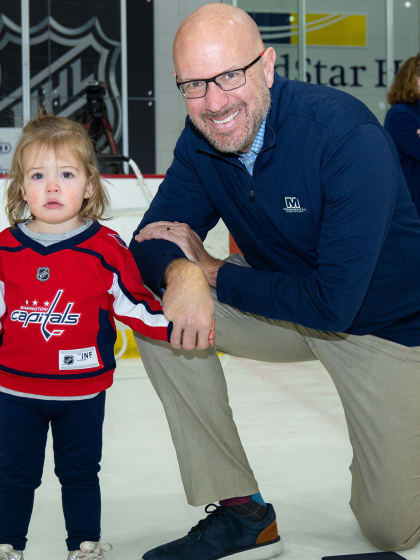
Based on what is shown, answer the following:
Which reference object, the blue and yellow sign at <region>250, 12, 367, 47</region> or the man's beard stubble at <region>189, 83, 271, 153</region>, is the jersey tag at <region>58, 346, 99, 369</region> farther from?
the blue and yellow sign at <region>250, 12, 367, 47</region>

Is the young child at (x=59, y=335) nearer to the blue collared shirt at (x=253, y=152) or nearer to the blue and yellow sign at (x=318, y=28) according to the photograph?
the blue collared shirt at (x=253, y=152)

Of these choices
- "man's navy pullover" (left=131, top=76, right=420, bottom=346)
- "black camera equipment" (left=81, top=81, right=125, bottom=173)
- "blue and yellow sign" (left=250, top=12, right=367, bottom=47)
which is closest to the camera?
"man's navy pullover" (left=131, top=76, right=420, bottom=346)

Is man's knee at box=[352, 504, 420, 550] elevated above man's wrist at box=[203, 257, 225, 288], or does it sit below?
below

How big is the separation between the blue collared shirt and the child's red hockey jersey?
1.07ft

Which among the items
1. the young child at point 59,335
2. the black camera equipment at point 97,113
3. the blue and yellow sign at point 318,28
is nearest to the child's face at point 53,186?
the young child at point 59,335

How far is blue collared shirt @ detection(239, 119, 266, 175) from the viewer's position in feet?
5.49

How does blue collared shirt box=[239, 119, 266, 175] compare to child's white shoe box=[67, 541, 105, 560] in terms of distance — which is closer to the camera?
child's white shoe box=[67, 541, 105, 560]

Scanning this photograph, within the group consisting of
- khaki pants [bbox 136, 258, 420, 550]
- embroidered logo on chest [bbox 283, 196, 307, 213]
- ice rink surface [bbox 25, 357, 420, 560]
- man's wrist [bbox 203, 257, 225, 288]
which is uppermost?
embroidered logo on chest [bbox 283, 196, 307, 213]

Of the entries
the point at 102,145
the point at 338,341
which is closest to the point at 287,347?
the point at 338,341

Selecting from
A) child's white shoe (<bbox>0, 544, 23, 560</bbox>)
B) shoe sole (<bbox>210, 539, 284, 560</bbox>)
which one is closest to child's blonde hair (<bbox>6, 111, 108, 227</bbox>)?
child's white shoe (<bbox>0, 544, 23, 560</bbox>)

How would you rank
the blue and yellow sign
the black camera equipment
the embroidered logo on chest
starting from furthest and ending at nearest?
the blue and yellow sign, the black camera equipment, the embroidered logo on chest

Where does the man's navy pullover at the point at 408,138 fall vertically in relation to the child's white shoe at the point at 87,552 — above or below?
above

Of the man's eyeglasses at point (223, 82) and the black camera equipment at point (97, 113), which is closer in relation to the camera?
the man's eyeglasses at point (223, 82)

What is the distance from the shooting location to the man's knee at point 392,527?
5.40 feet
